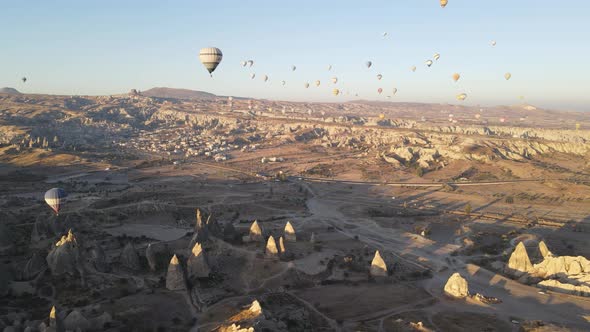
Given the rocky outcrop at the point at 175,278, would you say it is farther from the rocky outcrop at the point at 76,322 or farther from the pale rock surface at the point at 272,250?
the pale rock surface at the point at 272,250

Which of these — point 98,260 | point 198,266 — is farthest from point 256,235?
point 98,260

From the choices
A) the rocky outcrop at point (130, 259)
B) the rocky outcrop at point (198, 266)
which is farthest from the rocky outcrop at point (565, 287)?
the rocky outcrop at point (130, 259)

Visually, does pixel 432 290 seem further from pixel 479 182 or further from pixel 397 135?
pixel 397 135

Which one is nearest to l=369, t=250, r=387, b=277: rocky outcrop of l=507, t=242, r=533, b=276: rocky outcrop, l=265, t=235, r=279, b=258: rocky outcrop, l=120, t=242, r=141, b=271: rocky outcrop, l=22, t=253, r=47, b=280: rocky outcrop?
l=265, t=235, r=279, b=258: rocky outcrop

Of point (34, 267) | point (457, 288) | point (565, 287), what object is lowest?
point (34, 267)

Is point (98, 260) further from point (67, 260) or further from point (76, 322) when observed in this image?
point (76, 322)

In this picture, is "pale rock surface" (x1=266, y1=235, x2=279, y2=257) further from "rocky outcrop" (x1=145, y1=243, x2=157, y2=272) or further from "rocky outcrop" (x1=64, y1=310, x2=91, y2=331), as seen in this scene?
"rocky outcrop" (x1=64, y1=310, x2=91, y2=331)
